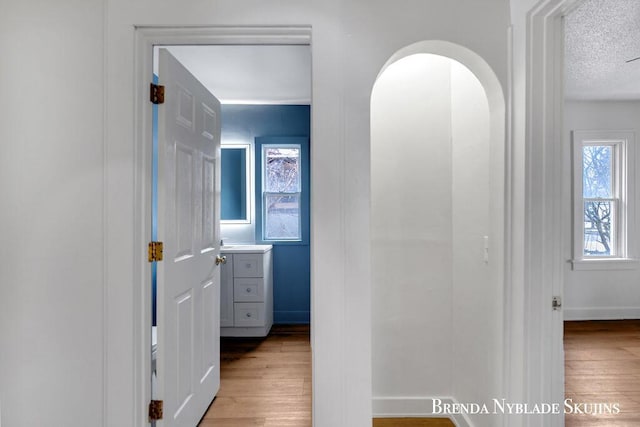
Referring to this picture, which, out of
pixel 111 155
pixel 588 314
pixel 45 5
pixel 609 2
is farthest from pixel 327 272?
pixel 588 314

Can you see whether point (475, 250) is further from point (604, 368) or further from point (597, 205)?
point (597, 205)

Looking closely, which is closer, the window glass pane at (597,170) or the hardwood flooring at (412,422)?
the hardwood flooring at (412,422)

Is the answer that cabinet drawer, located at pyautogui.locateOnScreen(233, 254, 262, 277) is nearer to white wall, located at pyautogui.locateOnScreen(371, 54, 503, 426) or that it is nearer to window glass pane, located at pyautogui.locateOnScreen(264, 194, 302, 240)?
window glass pane, located at pyautogui.locateOnScreen(264, 194, 302, 240)

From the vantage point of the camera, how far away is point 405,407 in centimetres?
227

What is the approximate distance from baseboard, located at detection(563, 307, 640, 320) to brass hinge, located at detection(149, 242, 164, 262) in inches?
179

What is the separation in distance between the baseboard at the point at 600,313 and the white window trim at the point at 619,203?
0.48 meters

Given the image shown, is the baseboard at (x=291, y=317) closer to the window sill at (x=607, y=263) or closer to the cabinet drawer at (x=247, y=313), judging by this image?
the cabinet drawer at (x=247, y=313)

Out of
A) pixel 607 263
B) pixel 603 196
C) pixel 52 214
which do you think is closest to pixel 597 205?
pixel 603 196

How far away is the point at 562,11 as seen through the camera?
59.2 inches

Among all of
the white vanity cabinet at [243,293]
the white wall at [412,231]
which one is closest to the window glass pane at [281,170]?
the white vanity cabinet at [243,293]

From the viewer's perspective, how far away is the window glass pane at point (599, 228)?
4453 mm

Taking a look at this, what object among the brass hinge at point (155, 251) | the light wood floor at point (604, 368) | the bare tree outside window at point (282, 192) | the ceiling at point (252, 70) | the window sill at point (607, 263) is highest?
the ceiling at point (252, 70)

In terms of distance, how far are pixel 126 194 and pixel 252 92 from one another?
2.54 meters

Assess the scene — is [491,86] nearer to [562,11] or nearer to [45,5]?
[562,11]
